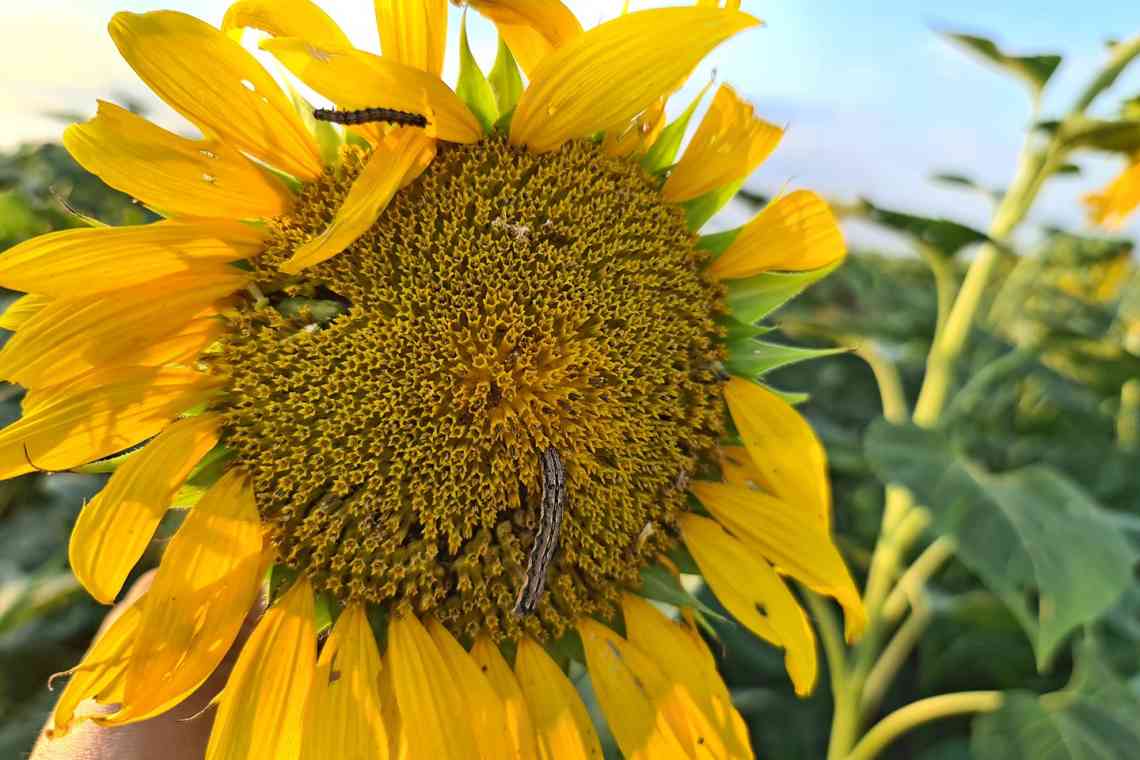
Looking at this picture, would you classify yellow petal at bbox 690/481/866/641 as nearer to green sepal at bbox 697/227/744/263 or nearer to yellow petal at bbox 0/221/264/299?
green sepal at bbox 697/227/744/263

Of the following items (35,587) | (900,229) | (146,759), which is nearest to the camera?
(146,759)

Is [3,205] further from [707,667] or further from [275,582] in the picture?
[707,667]

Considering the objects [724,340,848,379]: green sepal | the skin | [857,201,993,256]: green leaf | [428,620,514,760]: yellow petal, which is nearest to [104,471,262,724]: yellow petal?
the skin

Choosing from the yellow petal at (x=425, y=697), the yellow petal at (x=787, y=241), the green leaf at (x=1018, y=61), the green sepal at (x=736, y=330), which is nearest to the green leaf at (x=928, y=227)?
the green leaf at (x=1018, y=61)

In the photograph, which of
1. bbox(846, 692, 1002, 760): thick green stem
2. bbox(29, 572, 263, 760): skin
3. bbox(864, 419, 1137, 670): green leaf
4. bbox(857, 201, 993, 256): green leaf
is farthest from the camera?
bbox(857, 201, 993, 256): green leaf

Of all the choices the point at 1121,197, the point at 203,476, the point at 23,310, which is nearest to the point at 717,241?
the point at 203,476

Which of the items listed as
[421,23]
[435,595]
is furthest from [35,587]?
[421,23]

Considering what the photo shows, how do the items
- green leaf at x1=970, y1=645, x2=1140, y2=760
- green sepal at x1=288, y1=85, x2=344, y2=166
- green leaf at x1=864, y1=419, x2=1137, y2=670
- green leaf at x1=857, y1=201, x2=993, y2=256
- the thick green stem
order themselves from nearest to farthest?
green sepal at x1=288, y1=85, x2=344, y2=166 < green leaf at x1=864, y1=419, x2=1137, y2=670 < green leaf at x1=970, y1=645, x2=1140, y2=760 < the thick green stem < green leaf at x1=857, y1=201, x2=993, y2=256
